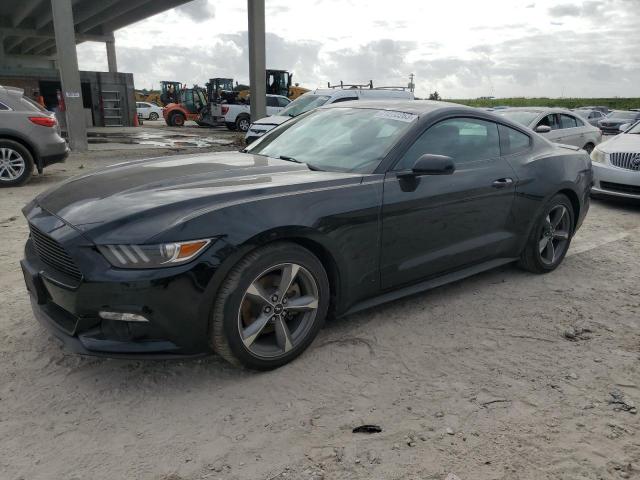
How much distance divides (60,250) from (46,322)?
0.43 m

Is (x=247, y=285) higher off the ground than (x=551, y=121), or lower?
lower

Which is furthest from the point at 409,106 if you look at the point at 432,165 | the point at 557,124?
the point at 557,124

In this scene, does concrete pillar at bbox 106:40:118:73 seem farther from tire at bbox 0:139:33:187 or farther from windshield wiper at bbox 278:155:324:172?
windshield wiper at bbox 278:155:324:172

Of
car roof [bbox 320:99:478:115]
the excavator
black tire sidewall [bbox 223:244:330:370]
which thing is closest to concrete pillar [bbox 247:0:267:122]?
the excavator

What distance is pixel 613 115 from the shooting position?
2803cm

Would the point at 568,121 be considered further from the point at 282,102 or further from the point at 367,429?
the point at 282,102

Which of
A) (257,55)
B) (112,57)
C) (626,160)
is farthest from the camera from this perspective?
(112,57)

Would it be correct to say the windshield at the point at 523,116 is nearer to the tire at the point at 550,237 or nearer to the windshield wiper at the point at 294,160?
the tire at the point at 550,237

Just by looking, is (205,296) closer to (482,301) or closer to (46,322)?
(46,322)

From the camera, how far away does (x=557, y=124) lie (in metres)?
10.4

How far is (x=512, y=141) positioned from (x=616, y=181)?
444cm

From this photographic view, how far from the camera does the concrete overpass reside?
548 inches

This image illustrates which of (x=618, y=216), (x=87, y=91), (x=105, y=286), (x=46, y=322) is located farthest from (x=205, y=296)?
(x=87, y=91)

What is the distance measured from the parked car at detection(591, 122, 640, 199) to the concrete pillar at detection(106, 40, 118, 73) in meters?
36.6
